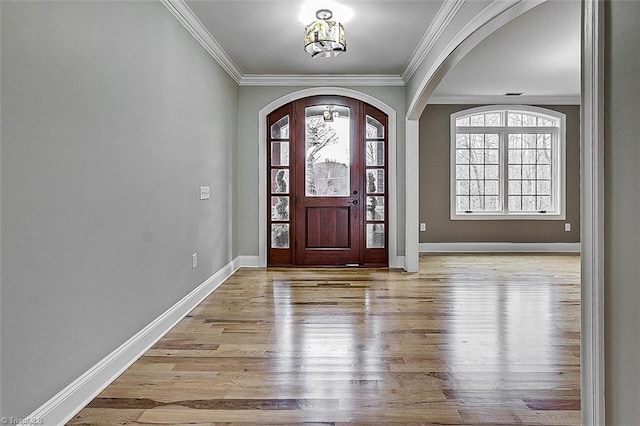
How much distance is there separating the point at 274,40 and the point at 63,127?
2934 millimetres

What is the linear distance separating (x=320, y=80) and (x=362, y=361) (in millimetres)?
4206

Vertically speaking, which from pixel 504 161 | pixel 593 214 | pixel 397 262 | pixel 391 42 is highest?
pixel 391 42

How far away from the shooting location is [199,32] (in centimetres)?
406

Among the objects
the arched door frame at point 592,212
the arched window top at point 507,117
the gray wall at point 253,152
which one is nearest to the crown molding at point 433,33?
the gray wall at point 253,152

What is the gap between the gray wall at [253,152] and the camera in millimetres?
6039

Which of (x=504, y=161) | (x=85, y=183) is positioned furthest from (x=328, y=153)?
(x=85, y=183)

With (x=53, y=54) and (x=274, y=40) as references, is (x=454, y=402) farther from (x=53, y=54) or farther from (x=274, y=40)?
(x=274, y=40)

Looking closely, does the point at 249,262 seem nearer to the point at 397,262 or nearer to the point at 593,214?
the point at 397,262

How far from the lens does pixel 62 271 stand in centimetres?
200

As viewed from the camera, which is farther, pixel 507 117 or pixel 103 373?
pixel 507 117

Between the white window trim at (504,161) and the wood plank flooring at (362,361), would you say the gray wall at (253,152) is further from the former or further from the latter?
the white window trim at (504,161)

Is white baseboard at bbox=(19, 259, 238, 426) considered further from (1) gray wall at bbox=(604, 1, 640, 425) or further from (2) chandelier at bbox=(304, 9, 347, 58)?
(2) chandelier at bbox=(304, 9, 347, 58)

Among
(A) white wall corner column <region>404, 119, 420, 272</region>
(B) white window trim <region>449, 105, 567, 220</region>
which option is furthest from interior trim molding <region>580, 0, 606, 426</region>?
(B) white window trim <region>449, 105, 567, 220</region>

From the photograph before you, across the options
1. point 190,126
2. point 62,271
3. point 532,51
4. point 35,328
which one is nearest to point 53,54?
point 62,271
